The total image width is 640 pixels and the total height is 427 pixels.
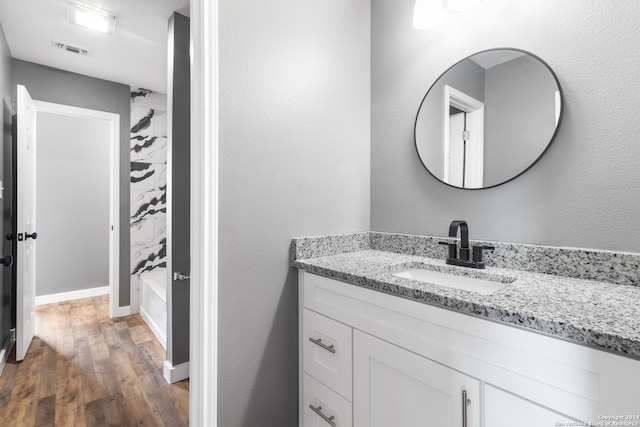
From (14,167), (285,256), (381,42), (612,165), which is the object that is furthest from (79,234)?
(612,165)

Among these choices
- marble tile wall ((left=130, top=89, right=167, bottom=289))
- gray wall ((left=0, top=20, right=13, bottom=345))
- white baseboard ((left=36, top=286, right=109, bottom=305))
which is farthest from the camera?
white baseboard ((left=36, top=286, right=109, bottom=305))

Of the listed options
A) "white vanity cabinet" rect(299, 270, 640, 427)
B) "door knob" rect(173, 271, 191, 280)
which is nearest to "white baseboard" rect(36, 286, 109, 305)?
"door knob" rect(173, 271, 191, 280)

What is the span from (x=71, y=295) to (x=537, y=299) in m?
4.77

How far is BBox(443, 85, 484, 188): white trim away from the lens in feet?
4.48

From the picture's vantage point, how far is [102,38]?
2445mm

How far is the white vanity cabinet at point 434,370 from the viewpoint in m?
0.65

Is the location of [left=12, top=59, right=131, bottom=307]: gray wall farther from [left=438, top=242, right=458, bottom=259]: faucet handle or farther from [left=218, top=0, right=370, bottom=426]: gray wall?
[left=438, top=242, right=458, bottom=259]: faucet handle

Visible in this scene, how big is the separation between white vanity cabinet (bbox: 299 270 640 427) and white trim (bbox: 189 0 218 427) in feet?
1.31

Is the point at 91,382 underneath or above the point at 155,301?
underneath

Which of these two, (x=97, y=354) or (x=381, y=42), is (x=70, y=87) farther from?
(x=381, y=42)

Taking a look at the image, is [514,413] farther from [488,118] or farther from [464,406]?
[488,118]

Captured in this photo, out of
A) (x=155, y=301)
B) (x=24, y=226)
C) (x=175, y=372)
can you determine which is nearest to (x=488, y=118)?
(x=175, y=372)

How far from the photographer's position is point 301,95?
4.75 ft

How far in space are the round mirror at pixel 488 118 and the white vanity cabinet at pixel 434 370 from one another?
2.45 ft
